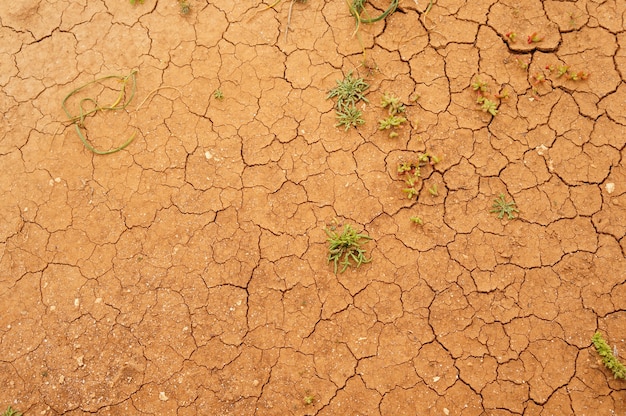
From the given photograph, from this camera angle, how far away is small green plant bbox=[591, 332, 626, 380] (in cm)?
305

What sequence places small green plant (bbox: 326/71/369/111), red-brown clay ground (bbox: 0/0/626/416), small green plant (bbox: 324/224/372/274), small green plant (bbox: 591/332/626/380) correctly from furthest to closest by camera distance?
small green plant (bbox: 326/71/369/111)
small green plant (bbox: 324/224/372/274)
red-brown clay ground (bbox: 0/0/626/416)
small green plant (bbox: 591/332/626/380)

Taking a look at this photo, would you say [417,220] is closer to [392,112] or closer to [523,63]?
[392,112]

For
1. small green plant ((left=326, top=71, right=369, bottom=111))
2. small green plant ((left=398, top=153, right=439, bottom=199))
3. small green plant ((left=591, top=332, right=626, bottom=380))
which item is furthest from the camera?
small green plant ((left=326, top=71, right=369, bottom=111))

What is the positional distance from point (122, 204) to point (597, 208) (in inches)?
139

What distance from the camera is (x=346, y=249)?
3.45 m

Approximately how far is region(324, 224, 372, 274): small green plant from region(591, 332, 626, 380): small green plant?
1.58 metres

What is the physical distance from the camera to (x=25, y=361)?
3.43 metres

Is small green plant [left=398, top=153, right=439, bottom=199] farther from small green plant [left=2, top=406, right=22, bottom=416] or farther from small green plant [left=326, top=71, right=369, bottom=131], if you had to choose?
small green plant [left=2, top=406, right=22, bottom=416]

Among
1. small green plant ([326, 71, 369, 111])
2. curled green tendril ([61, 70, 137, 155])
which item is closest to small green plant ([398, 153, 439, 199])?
small green plant ([326, 71, 369, 111])

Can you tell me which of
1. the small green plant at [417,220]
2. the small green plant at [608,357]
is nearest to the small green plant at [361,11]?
the small green plant at [417,220]

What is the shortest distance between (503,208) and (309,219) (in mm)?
1414

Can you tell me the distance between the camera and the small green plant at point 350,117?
3697 mm

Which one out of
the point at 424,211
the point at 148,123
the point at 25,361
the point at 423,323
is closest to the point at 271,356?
the point at 423,323

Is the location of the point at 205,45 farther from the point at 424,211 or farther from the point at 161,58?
the point at 424,211
